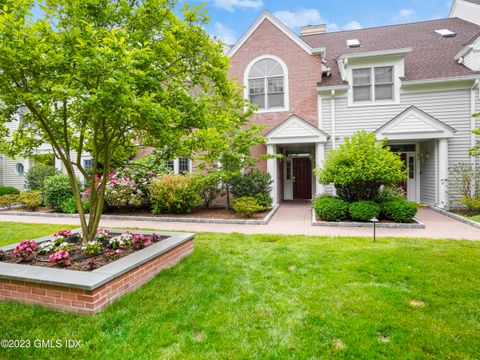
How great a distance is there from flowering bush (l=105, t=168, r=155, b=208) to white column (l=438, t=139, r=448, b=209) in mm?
12220

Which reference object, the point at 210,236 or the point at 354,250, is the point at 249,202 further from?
the point at 354,250

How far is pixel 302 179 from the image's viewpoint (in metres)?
15.2

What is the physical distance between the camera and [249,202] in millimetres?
10086

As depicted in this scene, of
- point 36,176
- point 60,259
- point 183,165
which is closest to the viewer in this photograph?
point 60,259

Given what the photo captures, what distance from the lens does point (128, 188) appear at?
11523 mm

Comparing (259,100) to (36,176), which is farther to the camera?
(36,176)

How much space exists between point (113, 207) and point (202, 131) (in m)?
9.27

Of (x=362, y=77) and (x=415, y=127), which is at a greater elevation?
(x=362, y=77)

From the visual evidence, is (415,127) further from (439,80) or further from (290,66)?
(290,66)

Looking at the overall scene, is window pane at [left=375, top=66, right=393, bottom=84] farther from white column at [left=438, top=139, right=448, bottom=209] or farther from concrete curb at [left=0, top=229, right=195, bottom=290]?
concrete curb at [left=0, top=229, right=195, bottom=290]

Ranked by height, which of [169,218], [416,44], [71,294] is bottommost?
[169,218]

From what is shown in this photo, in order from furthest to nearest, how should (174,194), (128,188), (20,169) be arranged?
(20,169), (128,188), (174,194)

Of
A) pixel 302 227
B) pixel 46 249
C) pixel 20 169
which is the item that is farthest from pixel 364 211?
pixel 20 169

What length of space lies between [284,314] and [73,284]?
2596mm
